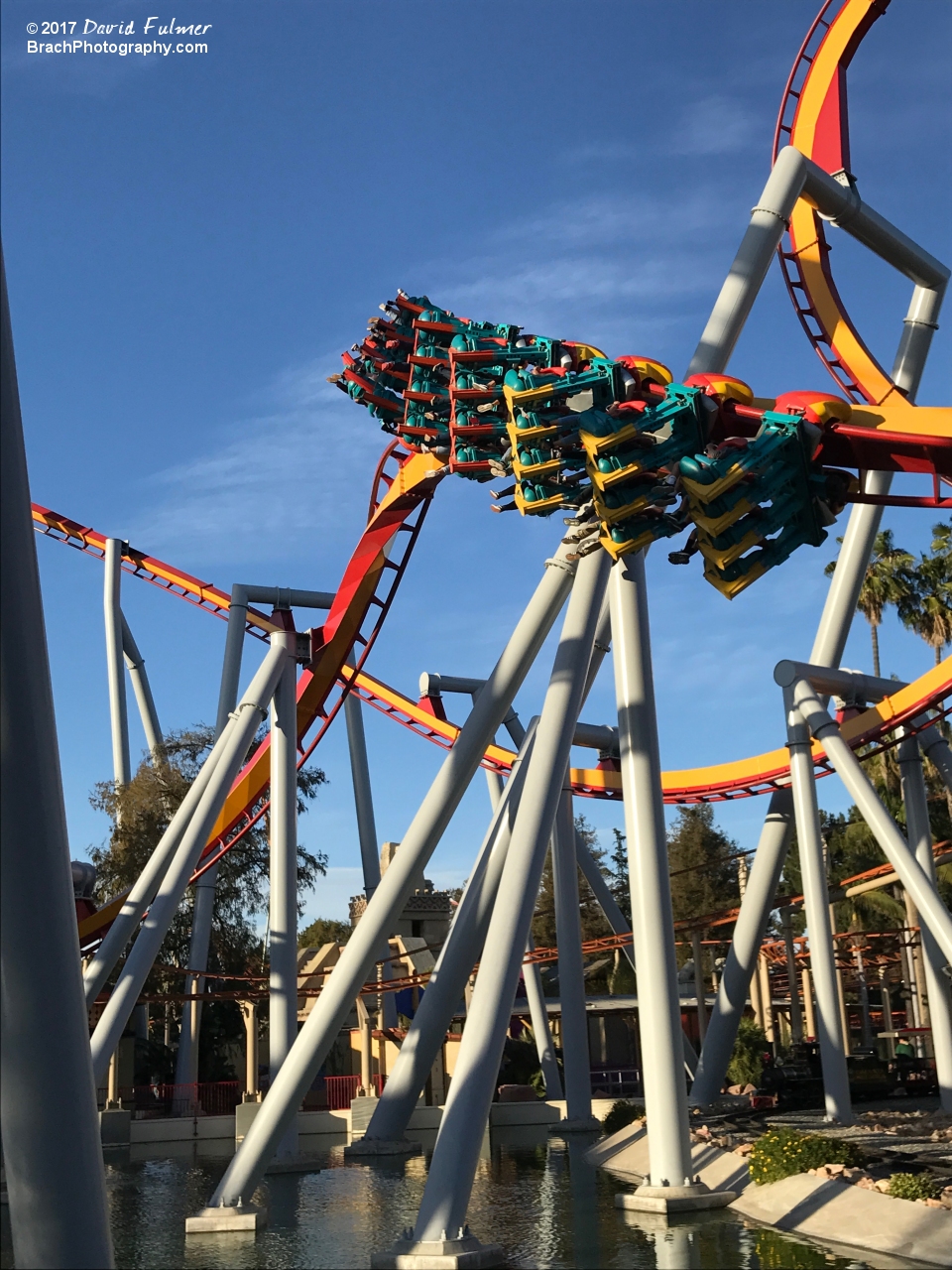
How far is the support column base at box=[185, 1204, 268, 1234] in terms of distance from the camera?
1084 centimetres

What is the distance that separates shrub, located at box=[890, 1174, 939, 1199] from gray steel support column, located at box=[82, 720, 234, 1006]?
926cm

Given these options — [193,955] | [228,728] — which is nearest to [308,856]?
[193,955]

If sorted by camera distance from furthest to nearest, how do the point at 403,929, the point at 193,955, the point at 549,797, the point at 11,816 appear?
the point at 403,929 → the point at 193,955 → the point at 549,797 → the point at 11,816

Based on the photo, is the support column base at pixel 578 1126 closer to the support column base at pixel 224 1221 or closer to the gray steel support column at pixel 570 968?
the gray steel support column at pixel 570 968

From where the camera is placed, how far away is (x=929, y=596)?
33.3m

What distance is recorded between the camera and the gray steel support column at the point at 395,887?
36.6ft

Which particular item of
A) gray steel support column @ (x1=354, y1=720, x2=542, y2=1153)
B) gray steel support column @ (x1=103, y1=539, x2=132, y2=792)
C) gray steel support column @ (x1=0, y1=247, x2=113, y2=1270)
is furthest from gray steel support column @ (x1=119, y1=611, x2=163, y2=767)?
gray steel support column @ (x1=0, y1=247, x2=113, y2=1270)

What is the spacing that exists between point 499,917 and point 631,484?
356 cm

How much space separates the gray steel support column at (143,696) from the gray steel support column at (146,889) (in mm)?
15217

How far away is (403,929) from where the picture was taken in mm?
37500

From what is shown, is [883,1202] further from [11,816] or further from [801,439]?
[11,816]

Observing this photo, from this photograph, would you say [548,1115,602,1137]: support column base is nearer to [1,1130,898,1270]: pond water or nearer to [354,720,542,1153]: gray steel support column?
[1,1130,898,1270]: pond water

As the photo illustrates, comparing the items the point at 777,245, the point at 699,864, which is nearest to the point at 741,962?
the point at 777,245

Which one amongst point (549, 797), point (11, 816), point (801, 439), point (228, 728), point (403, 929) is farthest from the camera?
point (403, 929)
